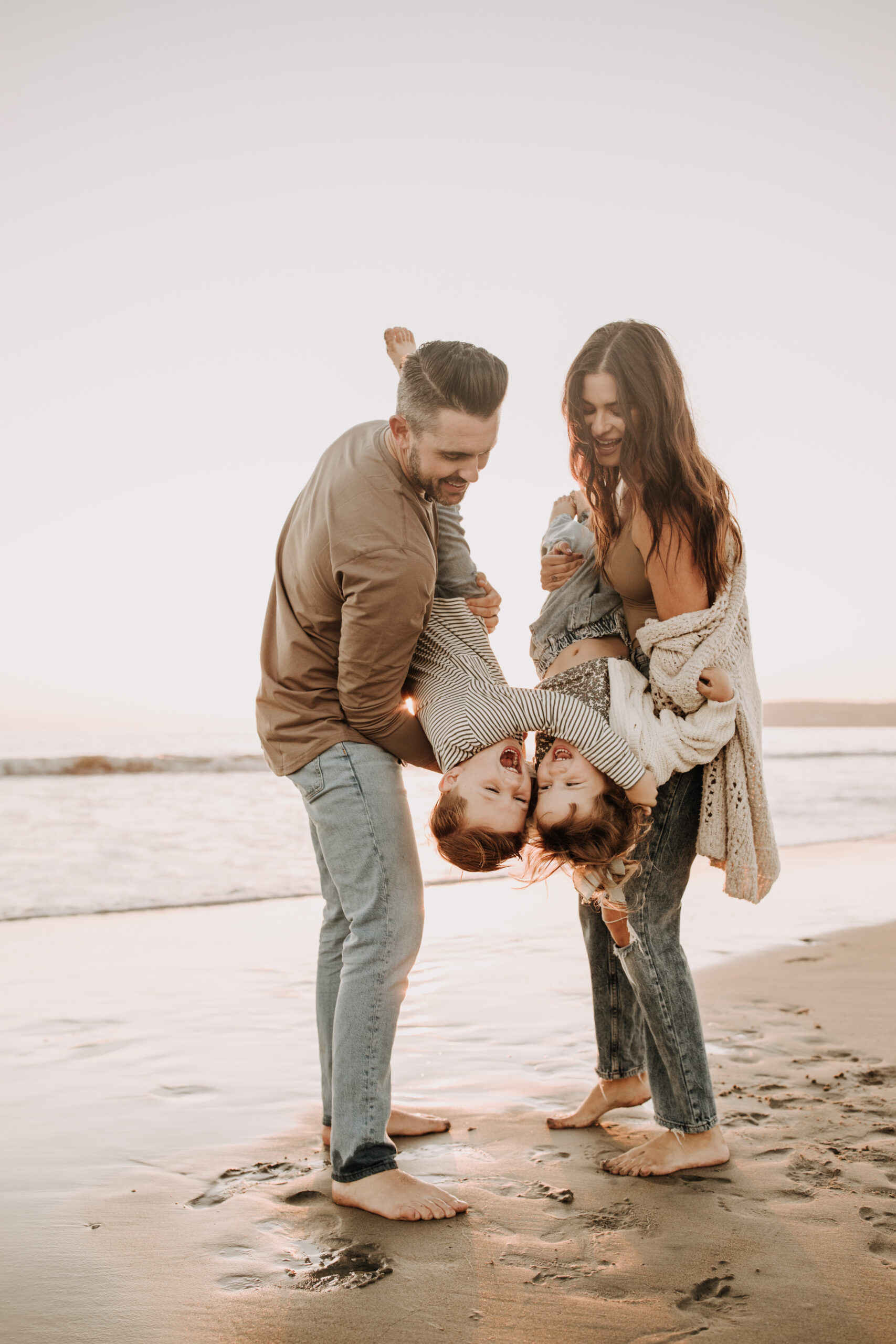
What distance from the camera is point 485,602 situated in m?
2.77

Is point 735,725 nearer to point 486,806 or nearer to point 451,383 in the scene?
point 486,806

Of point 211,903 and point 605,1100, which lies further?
point 211,903

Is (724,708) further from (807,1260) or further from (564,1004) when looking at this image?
(564,1004)

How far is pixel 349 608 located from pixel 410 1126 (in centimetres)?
156

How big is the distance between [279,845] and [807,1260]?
23.4 ft

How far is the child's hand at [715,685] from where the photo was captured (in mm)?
2459

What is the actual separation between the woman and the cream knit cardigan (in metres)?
0.05

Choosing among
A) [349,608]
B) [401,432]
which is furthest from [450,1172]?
[401,432]

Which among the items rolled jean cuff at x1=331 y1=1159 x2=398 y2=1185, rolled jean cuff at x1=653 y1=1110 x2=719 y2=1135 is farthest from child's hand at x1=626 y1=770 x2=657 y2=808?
rolled jean cuff at x1=331 y1=1159 x2=398 y2=1185

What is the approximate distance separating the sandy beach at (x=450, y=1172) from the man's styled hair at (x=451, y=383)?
1863 millimetres

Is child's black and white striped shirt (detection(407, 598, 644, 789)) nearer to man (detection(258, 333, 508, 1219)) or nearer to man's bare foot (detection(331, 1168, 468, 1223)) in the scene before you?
man (detection(258, 333, 508, 1219))

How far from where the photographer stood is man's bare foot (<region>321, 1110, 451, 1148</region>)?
280 centimetres

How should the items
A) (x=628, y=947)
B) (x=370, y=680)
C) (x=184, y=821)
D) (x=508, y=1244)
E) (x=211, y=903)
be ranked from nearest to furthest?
(x=508, y=1244), (x=370, y=680), (x=628, y=947), (x=211, y=903), (x=184, y=821)

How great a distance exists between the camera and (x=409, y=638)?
234cm
